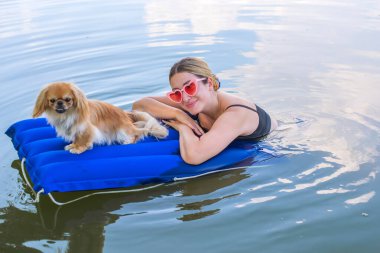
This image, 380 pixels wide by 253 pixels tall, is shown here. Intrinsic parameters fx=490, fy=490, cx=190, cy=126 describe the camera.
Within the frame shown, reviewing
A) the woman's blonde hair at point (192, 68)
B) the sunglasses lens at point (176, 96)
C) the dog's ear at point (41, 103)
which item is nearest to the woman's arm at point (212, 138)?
the sunglasses lens at point (176, 96)

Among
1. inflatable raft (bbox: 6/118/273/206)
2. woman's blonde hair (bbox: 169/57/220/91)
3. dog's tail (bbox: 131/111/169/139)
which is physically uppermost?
woman's blonde hair (bbox: 169/57/220/91)

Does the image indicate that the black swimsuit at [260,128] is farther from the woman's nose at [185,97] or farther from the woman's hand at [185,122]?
the woman's nose at [185,97]

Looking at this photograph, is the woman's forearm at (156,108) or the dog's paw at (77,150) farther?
the woman's forearm at (156,108)

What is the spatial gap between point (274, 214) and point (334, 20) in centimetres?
666

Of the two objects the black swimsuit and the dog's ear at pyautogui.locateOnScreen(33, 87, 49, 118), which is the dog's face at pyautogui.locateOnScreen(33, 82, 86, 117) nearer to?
the dog's ear at pyautogui.locateOnScreen(33, 87, 49, 118)

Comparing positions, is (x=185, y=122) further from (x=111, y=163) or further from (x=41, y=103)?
(x=41, y=103)

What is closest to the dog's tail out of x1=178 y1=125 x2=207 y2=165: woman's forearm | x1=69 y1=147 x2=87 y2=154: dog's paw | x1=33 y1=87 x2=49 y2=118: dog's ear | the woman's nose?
x1=178 y1=125 x2=207 y2=165: woman's forearm

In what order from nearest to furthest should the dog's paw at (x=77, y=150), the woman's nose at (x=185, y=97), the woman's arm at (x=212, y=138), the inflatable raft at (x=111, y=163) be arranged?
the inflatable raft at (x=111, y=163) → the dog's paw at (x=77, y=150) → the woman's arm at (x=212, y=138) → the woman's nose at (x=185, y=97)

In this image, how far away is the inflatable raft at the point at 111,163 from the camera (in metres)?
3.50

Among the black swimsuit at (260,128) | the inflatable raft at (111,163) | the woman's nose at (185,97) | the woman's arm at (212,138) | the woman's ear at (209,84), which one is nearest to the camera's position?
the inflatable raft at (111,163)

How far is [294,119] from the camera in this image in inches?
200

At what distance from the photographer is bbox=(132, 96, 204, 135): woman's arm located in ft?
13.2

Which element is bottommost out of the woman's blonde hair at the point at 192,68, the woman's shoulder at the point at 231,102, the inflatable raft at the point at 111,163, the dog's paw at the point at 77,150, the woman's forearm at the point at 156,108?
the inflatable raft at the point at 111,163

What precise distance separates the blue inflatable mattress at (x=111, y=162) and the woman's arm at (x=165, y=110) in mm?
150
